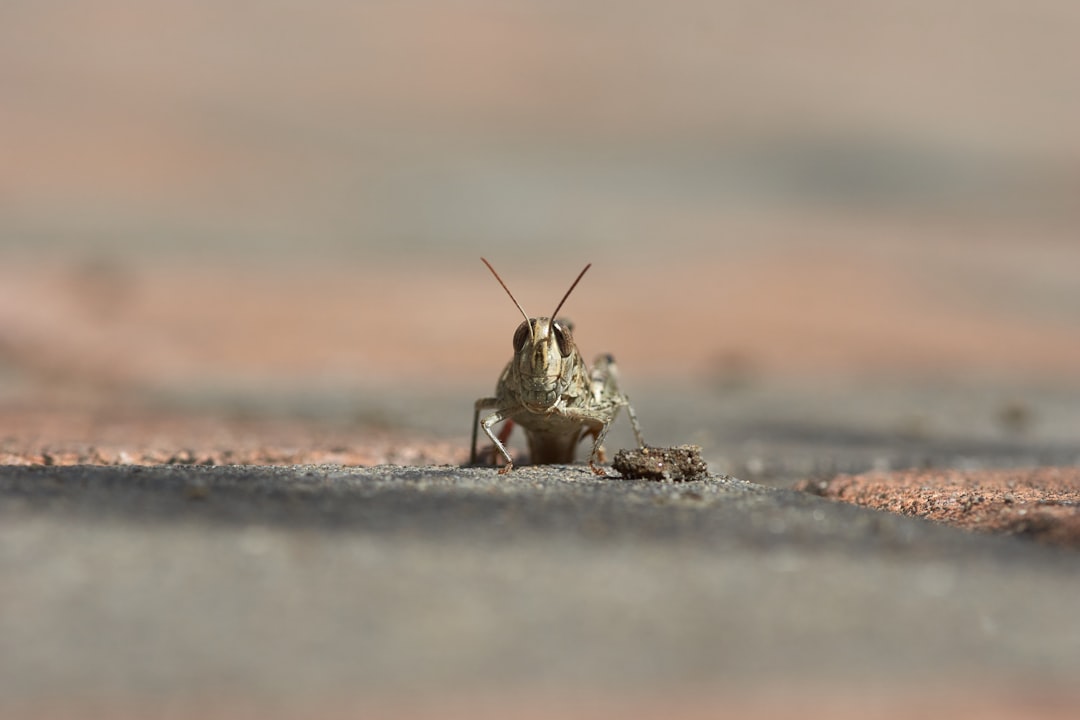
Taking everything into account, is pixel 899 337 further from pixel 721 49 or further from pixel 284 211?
pixel 721 49

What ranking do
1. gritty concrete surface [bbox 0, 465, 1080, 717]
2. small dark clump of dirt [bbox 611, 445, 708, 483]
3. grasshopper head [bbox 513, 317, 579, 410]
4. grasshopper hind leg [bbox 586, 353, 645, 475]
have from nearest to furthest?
1. gritty concrete surface [bbox 0, 465, 1080, 717]
2. small dark clump of dirt [bbox 611, 445, 708, 483]
3. grasshopper head [bbox 513, 317, 579, 410]
4. grasshopper hind leg [bbox 586, 353, 645, 475]

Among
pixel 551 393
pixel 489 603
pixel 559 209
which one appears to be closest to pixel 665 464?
pixel 551 393

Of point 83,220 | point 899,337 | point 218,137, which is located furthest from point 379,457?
point 218,137

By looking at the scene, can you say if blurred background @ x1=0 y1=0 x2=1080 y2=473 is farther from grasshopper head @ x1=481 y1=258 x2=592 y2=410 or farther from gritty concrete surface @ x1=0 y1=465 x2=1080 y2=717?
gritty concrete surface @ x1=0 y1=465 x2=1080 y2=717

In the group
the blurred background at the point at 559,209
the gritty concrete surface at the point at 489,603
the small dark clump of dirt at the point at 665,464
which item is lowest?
the gritty concrete surface at the point at 489,603

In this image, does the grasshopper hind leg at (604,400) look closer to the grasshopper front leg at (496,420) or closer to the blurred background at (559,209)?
the grasshopper front leg at (496,420)

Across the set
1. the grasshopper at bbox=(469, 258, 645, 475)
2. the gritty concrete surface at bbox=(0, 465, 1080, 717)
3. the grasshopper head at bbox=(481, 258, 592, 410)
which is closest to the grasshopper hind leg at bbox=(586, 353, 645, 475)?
the grasshopper at bbox=(469, 258, 645, 475)

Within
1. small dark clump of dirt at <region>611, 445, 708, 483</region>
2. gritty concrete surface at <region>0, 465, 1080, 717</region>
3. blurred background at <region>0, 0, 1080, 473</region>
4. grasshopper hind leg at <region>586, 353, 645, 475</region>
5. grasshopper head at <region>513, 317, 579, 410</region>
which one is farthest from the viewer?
blurred background at <region>0, 0, 1080, 473</region>

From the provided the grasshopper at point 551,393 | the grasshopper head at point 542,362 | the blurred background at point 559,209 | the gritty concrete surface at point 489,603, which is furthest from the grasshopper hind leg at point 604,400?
the blurred background at point 559,209
